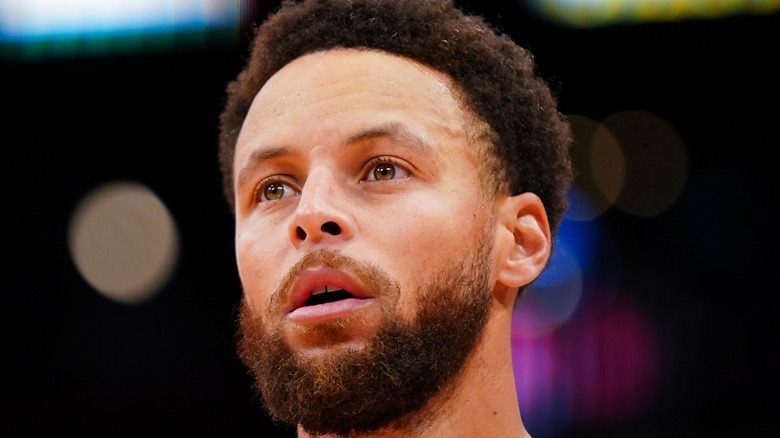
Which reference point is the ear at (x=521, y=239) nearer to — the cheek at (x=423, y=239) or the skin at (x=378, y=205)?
the skin at (x=378, y=205)

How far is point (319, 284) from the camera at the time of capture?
6.06 ft

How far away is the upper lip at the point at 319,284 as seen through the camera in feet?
5.98

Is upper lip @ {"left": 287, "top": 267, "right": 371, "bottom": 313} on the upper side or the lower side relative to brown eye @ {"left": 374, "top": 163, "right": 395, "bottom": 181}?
lower

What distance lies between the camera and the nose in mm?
1859

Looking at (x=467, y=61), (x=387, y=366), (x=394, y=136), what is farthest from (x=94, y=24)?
(x=387, y=366)

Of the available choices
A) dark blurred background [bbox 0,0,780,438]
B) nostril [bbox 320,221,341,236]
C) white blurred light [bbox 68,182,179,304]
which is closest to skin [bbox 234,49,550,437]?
nostril [bbox 320,221,341,236]

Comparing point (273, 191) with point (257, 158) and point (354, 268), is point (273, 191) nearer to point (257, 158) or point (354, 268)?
point (257, 158)

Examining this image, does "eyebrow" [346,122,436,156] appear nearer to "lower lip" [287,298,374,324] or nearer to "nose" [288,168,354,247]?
"nose" [288,168,354,247]

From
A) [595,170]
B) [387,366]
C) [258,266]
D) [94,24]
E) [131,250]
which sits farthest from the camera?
[131,250]

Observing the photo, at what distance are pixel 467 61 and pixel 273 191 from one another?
61cm

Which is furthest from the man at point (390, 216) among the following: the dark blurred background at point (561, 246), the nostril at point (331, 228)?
the dark blurred background at point (561, 246)

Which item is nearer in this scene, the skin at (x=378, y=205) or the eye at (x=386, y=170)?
the skin at (x=378, y=205)

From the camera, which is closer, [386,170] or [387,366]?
[387,366]

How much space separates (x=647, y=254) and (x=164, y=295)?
2.39m
